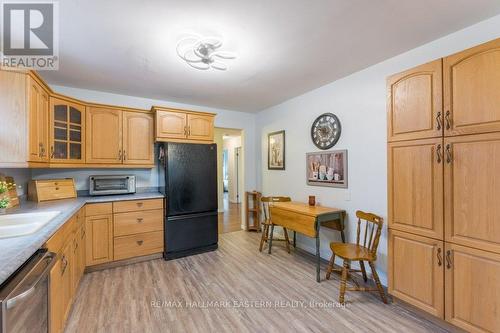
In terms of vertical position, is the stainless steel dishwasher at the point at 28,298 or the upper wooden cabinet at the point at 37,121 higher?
the upper wooden cabinet at the point at 37,121

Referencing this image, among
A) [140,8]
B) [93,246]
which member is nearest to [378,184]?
[140,8]

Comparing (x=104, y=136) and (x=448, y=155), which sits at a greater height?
(x=104, y=136)

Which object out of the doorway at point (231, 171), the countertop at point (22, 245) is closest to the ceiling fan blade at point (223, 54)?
the countertop at point (22, 245)

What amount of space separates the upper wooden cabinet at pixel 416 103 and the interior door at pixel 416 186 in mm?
90

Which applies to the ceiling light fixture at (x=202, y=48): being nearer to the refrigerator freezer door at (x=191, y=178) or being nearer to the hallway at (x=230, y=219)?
the refrigerator freezer door at (x=191, y=178)

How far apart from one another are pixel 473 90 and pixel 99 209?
3.71 m

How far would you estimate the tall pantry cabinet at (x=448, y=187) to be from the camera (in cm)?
147

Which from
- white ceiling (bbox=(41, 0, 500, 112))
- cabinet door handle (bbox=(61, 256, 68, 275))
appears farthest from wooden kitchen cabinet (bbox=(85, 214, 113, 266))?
white ceiling (bbox=(41, 0, 500, 112))

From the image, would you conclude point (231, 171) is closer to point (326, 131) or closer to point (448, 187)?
point (326, 131)

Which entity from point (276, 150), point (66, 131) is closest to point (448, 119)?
point (276, 150)

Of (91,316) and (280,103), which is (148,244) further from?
(280,103)

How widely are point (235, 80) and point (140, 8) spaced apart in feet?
4.67

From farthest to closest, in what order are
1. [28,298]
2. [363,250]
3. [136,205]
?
[136,205] < [363,250] < [28,298]

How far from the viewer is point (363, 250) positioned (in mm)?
2266
